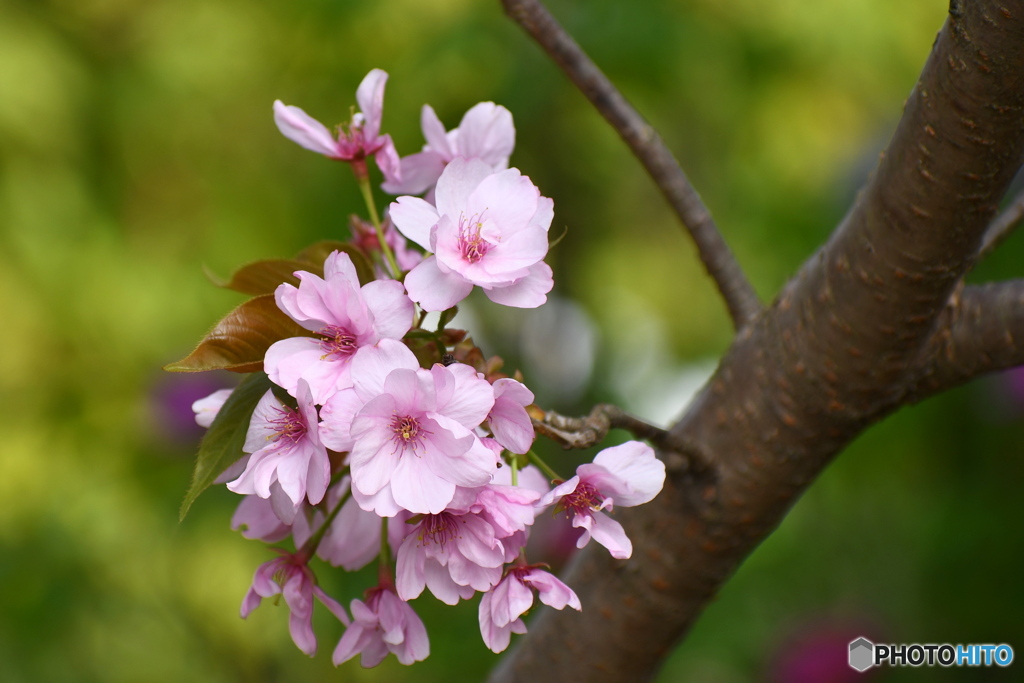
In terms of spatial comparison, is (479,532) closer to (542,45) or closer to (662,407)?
(542,45)

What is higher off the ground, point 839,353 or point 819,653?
point 819,653

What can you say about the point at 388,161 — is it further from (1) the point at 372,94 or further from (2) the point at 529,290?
(2) the point at 529,290

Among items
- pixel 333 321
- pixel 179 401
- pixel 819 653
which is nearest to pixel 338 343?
pixel 333 321

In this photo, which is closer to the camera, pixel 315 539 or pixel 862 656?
pixel 315 539

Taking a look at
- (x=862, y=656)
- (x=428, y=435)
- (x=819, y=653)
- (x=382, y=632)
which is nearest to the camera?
(x=428, y=435)

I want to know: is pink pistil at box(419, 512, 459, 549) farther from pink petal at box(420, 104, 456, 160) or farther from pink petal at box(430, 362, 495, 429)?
pink petal at box(420, 104, 456, 160)

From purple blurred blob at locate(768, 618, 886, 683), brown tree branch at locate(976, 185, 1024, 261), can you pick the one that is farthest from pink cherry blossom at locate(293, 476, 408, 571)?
purple blurred blob at locate(768, 618, 886, 683)

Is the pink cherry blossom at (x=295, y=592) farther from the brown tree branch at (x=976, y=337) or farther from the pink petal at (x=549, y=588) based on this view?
the brown tree branch at (x=976, y=337)
